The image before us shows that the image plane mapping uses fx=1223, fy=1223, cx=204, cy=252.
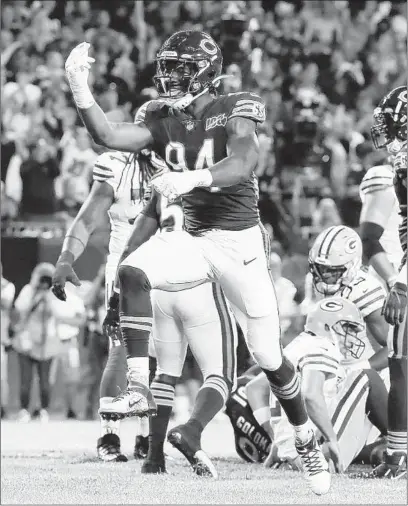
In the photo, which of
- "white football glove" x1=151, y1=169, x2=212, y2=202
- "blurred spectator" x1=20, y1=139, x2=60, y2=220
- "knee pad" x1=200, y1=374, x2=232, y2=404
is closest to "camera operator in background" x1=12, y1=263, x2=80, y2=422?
"blurred spectator" x1=20, y1=139, x2=60, y2=220

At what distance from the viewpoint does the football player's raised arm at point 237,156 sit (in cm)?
485

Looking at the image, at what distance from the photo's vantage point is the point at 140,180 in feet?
23.4

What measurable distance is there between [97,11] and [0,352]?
5.39m

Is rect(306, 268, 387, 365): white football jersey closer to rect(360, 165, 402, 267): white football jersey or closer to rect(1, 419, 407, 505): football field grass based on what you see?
rect(360, 165, 402, 267): white football jersey

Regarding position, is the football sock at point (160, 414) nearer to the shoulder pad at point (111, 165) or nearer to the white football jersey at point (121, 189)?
the white football jersey at point (121, 189)

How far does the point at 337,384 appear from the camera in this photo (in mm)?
6309

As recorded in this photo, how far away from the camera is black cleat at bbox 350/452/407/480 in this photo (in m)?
5.88

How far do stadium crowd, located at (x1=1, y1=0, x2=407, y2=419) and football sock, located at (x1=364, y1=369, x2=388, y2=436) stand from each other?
12.1ft

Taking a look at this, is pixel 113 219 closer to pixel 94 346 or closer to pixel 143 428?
pixel 143 428

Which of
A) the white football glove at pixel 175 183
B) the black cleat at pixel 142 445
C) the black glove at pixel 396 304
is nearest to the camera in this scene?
the white football glove at pixel 175 183

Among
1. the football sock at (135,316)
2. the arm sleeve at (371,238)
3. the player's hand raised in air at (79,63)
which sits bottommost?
the football sock at (135,316)

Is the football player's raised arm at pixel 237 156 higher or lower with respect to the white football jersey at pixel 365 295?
higher

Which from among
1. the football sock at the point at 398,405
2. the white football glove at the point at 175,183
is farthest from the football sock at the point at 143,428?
the white football glove at the point at 175,183

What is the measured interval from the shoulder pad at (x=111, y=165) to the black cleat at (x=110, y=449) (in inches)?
58.1
